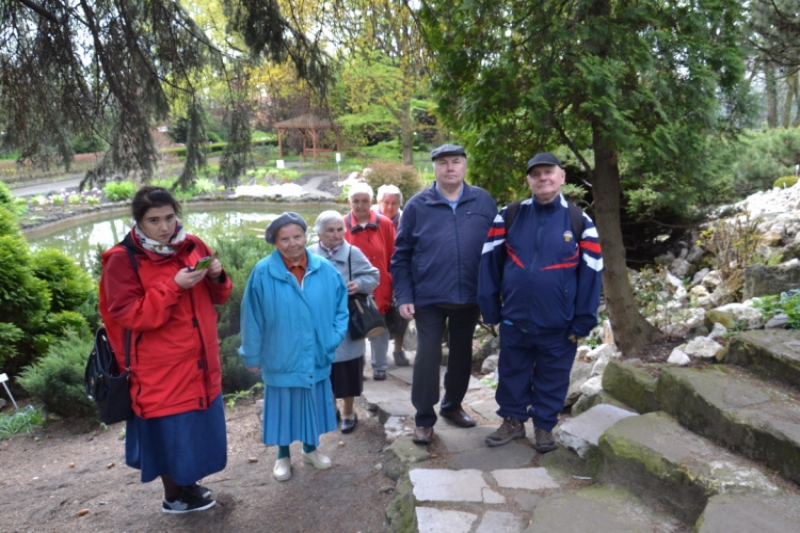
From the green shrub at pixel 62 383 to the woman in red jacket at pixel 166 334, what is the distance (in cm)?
248

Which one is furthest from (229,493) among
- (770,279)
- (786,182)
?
(786,182)

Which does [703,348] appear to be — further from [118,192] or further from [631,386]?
[118,192]

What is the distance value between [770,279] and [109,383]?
180 inches

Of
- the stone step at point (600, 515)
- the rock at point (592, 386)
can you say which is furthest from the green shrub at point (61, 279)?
the stone step at point (600, 515)

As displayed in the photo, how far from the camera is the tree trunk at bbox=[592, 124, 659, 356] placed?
4645 mm

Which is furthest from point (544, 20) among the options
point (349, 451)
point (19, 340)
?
point (19, 340)

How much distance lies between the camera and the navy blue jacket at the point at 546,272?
9.99ft

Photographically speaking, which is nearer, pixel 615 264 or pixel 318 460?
pixel 318 460

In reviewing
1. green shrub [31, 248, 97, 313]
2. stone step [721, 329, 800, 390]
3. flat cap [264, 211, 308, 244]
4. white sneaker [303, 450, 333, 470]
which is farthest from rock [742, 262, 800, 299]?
green shrub [31, 248, 97, 313]

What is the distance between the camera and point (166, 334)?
285cm

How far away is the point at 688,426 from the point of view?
287 centimetres

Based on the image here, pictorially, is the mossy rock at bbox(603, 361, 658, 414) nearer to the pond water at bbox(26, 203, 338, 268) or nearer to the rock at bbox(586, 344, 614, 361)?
the rock at bbox(586, 344, 614, 361)

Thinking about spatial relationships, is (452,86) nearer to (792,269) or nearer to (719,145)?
(719,145)

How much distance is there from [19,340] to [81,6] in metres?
3.55
